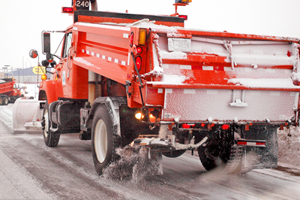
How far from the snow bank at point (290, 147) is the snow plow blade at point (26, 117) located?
646cm

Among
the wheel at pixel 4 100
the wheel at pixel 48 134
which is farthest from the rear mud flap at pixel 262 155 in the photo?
the wheel at pixel 4 100

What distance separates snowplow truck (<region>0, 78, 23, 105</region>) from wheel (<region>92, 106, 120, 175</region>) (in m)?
23.1

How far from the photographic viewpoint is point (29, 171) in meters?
5.62

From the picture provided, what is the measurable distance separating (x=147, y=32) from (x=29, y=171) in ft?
9.81

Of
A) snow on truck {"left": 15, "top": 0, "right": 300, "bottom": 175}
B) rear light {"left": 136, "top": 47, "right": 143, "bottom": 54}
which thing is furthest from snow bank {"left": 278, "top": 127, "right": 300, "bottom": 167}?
rear light {"left": 136, "top": 47, "right": 143, "bottom": 54}

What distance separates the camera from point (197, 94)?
14.6 feet

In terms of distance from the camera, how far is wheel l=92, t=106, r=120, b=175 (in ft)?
16.0

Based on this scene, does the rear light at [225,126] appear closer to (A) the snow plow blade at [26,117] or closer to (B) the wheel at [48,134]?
(B) the wheel at [48,134]

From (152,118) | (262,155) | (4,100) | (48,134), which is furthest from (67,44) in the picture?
(4,100)

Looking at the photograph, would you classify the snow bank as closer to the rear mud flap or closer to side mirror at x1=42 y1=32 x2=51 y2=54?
the rear mud flap

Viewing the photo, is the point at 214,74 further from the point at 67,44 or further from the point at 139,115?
the point at 67,44

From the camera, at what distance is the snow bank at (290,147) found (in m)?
6.45

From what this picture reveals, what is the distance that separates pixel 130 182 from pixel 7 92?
83.6 feet

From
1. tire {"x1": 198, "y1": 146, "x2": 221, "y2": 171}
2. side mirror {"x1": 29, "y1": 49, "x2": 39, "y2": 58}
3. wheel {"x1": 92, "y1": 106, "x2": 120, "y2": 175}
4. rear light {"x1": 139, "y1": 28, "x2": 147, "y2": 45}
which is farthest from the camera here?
side mirror {"x1": 29, "y1": 49, "x2": 39, "y2": 58}
